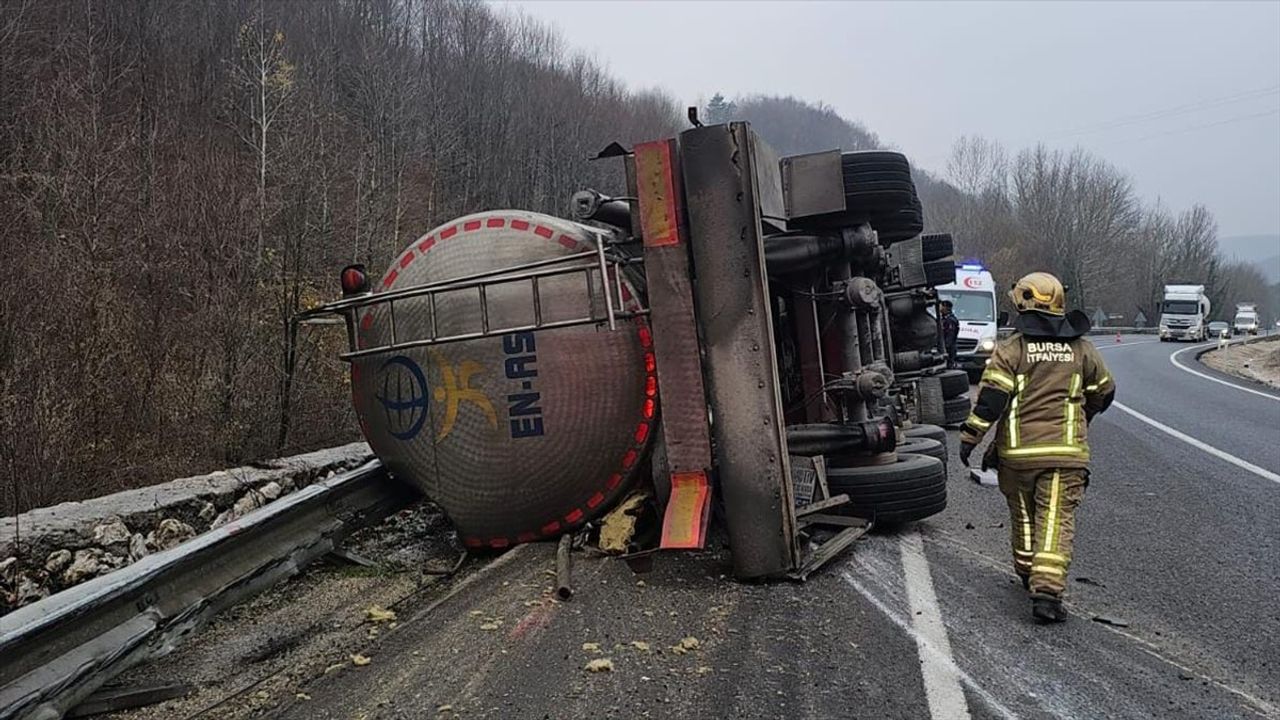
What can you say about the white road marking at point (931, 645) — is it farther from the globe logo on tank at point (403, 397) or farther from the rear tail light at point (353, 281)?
the rear tail light at point (353, 281)

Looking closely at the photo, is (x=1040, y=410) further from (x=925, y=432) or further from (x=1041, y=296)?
(x=925, y=432)

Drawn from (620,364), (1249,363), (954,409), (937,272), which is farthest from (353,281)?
(1249,363)

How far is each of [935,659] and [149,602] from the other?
296 centimetres

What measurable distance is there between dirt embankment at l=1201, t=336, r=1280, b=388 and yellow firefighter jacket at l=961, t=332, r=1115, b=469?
1856 centimetres

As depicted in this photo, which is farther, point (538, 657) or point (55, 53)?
point (55, 53)

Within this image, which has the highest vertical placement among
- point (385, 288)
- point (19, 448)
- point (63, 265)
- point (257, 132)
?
point (257, 132)

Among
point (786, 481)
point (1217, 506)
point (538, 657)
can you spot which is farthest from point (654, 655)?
point (1217, 506)

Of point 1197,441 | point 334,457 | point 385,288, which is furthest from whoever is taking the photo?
point 1197,441

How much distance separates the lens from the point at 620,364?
4.33m

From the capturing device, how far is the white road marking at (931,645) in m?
2.88

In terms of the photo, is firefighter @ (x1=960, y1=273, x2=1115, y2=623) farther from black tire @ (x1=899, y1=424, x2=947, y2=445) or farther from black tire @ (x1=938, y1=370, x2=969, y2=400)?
black tire @ (x1=938, y1=370, x2=969, y2=400)

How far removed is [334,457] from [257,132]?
1237 centimetres

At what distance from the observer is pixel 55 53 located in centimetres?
1392

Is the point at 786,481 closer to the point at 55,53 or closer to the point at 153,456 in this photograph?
the point at 153,456
